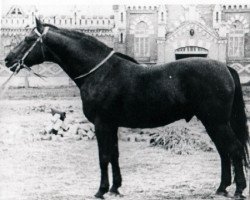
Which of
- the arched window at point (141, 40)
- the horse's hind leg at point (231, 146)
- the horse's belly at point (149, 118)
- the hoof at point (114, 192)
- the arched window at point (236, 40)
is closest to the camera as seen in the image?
the horse's hind leg at point (231, 146)

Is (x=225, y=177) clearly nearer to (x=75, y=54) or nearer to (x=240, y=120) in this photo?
(x=240, y=120)

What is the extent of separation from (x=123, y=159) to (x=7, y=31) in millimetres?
1715

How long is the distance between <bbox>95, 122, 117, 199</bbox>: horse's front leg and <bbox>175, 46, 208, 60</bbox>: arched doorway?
5.26 feet

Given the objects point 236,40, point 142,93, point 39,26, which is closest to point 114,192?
point 142,93

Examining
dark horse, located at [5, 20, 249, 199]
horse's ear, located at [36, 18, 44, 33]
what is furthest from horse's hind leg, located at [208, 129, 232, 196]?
horse's ear, located at [36, 18, 44, 33]

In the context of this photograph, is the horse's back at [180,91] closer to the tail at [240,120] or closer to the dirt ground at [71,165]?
the tail at [240,120]

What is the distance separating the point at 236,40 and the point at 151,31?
→ 854mm

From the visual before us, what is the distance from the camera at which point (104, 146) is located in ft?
9.21

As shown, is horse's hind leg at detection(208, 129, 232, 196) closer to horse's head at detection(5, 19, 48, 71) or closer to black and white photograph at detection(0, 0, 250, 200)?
black and white photograph at detection(0, 0, 250, 200)

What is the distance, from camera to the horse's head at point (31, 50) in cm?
292

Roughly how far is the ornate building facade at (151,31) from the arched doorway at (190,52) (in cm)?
1

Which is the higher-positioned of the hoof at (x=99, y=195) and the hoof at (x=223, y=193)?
the hoof at (x=223, y=193)

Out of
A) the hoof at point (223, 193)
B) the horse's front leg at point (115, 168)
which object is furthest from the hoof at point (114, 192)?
the hoof at point (223, 193)

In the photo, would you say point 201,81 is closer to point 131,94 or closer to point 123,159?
point 131,94
